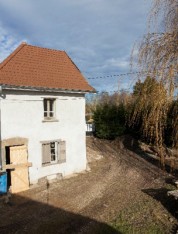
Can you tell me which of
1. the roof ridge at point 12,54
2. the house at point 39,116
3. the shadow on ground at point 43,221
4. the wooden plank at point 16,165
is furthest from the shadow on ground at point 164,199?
the roof ridge at point 12,54

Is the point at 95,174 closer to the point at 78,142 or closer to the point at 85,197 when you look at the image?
the point at 78,142

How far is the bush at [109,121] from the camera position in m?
25.8

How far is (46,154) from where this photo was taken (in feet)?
49.7

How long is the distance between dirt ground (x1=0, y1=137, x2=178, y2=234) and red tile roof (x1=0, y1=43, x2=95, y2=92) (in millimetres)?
5431

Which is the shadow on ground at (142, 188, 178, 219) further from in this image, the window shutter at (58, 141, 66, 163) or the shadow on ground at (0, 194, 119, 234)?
the window shutter at (58, 141, 66, 163)

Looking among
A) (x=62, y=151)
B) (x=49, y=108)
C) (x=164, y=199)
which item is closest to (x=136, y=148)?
(x=62, y=151)

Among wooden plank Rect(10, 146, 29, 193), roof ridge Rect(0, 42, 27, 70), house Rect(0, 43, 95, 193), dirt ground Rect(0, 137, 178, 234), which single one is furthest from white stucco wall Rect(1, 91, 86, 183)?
roof ridge Rect(0, 42, 27, 70)

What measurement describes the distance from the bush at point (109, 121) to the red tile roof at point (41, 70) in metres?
8.86

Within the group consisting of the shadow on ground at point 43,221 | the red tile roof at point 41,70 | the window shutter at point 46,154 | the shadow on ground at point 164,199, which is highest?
the red tile roof at point 41,70

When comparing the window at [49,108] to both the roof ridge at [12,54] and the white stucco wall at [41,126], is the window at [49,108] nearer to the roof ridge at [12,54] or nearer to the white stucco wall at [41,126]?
the white stucco wall at [41,126]

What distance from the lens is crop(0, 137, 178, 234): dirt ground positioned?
9.12 m

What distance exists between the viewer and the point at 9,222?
9.85 metres

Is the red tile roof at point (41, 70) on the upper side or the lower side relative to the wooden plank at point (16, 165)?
upper

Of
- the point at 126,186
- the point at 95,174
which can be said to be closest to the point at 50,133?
the point at 95,174
